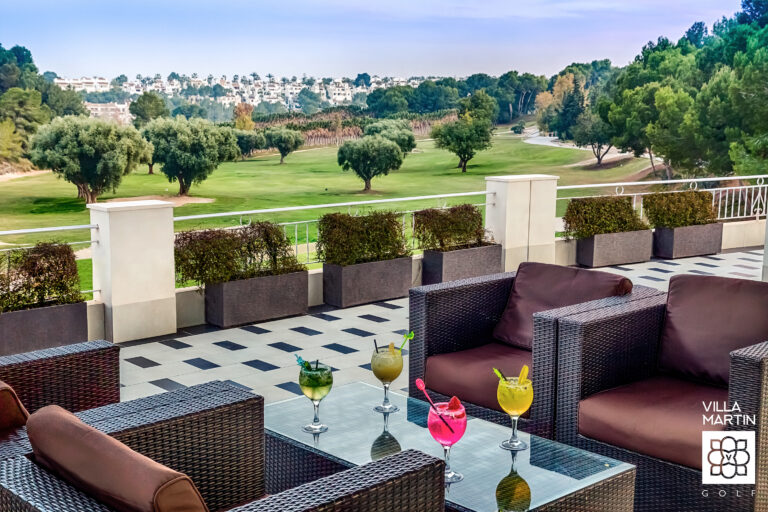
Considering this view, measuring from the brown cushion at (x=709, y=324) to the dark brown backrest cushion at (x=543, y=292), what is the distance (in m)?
0.30

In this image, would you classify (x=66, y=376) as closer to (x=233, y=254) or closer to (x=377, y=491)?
(x=377, y=491)

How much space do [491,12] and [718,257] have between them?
21872 mm

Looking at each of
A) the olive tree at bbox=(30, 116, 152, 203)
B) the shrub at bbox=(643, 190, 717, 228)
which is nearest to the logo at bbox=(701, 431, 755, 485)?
the shrub at bbox=(643, 190, 717, 228)

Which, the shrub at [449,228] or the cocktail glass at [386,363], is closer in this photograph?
the cocktail glass at [386,363]

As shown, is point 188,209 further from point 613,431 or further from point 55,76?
point 613,431

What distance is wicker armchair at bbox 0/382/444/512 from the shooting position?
5.71 feet

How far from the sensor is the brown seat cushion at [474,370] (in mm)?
3570

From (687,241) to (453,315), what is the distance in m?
5.51

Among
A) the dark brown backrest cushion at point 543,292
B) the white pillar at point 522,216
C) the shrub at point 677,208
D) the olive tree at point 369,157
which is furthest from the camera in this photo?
the olive tree at point 369,157

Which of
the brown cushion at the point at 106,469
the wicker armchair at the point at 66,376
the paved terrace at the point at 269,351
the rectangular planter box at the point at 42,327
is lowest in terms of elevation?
the paved terrace at the point at 269,351

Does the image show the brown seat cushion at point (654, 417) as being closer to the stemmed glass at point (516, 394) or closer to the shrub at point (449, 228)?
the stemmed glass at point (516, 394)

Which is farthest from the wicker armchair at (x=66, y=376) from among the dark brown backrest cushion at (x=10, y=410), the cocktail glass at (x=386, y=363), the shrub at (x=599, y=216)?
the shrub at (x=599, y=216)

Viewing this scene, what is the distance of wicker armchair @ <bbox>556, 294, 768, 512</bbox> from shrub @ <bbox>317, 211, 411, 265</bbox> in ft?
10.9

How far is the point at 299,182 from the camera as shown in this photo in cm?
2531
